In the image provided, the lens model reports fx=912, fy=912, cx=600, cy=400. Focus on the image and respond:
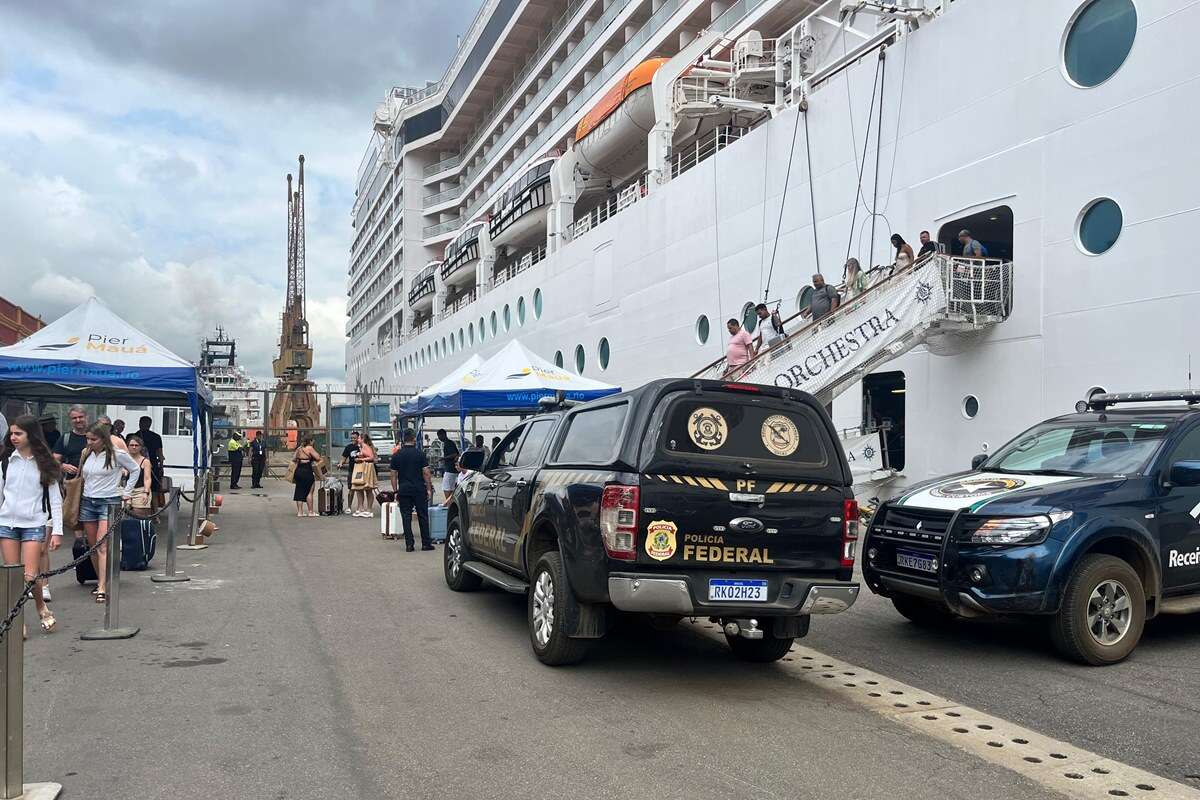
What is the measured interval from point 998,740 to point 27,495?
6.65 m

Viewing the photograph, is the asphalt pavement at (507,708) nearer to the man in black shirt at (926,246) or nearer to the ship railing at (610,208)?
the man in black shirt at (926,246)

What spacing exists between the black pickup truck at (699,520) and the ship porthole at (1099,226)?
760cm

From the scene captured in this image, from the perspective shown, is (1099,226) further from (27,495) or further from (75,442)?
(75,442)

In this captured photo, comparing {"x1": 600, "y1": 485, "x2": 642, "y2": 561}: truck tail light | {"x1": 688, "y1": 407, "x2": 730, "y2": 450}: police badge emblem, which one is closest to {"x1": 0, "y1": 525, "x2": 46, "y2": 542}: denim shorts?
{"x1": 600, "y1": 485, "x2": 642, "y2": 561}: truck tail light

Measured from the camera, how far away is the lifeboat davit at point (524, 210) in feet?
97.8

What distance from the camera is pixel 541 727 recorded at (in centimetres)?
480

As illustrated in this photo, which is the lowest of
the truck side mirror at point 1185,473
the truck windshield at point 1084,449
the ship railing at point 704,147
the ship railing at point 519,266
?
the truck side mirror at point 1185,473

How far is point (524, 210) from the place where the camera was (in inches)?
1222

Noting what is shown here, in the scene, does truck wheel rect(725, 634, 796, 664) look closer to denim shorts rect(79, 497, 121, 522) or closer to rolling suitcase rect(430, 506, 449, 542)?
denim shorts rect(79, 497, 121, 522)

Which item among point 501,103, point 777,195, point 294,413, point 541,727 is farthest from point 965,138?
point 294,413

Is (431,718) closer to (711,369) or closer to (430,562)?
(430,562)

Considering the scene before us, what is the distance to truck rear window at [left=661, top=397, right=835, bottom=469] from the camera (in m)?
5.74

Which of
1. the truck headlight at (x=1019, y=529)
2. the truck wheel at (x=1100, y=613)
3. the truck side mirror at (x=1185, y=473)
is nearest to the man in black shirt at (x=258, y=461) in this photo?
the truck headlight at (x=1019, y=529)

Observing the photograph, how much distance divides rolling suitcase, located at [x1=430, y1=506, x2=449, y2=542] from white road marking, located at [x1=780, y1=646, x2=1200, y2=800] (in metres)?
7.84
